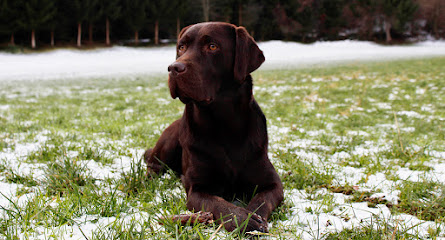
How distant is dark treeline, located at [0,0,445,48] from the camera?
3288cm

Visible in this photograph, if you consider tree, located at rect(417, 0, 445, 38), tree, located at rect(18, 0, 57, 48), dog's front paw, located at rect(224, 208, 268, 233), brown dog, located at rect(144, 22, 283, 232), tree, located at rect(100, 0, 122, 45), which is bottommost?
dog's front paw, located at rect(224, 208, 268, 233)

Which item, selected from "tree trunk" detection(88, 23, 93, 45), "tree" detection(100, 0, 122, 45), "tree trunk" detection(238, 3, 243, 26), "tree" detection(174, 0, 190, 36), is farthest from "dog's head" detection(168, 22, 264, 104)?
"tree trunk" detection(238, 3, 243, 26)

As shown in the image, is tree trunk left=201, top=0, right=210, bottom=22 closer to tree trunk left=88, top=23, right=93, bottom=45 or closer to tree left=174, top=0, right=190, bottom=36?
tree left=174, top=0, right=190, bottom=36

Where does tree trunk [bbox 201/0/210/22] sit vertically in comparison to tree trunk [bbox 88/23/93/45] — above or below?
above

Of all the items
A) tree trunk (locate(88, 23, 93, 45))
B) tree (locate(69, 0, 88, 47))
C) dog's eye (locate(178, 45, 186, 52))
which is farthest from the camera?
tree trunk (locate(88, 23, 93, 45))

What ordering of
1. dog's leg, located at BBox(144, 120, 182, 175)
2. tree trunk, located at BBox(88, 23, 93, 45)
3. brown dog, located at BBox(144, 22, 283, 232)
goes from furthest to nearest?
tree trunk, located at BBox(88, 23, 93, 45)
dog's leg, located at BBox(144, 120, 182, 175)
brown dog, located at BBox(144, 22, 283, 232)

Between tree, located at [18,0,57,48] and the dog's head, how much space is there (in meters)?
35.4

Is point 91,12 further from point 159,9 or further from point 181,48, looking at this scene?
point 181,48

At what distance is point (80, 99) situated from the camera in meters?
9.24

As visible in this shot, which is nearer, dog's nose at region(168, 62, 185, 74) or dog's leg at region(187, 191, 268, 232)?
dog's leg at region(187, 191, 268, 232)

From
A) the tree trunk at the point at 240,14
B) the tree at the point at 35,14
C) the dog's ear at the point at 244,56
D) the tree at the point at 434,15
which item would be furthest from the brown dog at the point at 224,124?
the tree at the point at 434,15

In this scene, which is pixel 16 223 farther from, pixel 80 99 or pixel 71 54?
pixel 71 54

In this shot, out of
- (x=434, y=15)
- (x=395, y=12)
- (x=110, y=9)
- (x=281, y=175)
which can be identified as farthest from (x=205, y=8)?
(x=281, y=175)

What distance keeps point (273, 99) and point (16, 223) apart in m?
7.17
